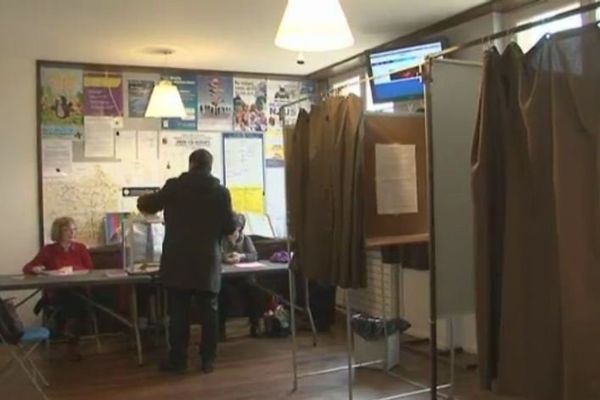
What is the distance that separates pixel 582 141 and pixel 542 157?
0.15 m

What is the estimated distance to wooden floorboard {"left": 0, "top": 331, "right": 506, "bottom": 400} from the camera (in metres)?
4.14

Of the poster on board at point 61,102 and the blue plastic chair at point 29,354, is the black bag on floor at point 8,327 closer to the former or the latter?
the blue plastic chair at point 29,354

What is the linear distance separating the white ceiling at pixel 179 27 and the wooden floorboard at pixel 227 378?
2.46m

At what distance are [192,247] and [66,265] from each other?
1.33m

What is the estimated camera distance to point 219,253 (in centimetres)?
471

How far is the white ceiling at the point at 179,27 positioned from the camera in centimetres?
447

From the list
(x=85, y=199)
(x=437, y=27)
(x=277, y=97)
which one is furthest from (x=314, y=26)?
(x=277, y=97)

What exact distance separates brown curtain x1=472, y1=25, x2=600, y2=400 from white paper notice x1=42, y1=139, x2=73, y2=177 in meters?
4.88

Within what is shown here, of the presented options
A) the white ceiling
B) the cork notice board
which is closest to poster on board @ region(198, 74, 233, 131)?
the white ceiling

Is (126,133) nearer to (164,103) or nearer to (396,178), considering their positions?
(164,103)

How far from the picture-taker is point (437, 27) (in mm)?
5109

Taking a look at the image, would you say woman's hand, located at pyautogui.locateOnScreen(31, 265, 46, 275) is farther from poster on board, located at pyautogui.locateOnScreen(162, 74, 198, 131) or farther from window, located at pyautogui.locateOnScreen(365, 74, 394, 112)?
window, located at pyautogui.locateOnScreen(365, 74, 394, 112)

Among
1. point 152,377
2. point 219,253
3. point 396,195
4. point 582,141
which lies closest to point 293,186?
point 396,195

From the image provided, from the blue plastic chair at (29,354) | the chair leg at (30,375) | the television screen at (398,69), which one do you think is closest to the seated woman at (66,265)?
the blue plastic chair at (29,354)
